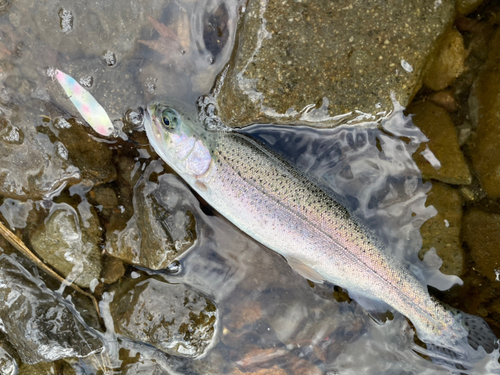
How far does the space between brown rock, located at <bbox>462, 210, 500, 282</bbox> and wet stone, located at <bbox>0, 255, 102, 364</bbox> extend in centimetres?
383

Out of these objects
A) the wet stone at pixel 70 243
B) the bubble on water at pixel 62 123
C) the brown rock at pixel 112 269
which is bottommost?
the brown rock at pixel 112 269

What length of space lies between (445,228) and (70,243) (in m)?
3.62

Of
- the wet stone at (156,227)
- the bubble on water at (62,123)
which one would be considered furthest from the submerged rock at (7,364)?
the bubble on water at (62,123)

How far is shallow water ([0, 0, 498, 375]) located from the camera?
108 inches

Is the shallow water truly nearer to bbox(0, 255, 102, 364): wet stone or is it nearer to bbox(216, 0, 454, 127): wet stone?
bbox(0, 255, 102, 364): wet stone

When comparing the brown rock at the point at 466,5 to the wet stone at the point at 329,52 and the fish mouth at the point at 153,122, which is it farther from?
the fish mouth at the point at 153,122

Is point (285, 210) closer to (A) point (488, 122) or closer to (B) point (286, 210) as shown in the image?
(B) point (286, 210)

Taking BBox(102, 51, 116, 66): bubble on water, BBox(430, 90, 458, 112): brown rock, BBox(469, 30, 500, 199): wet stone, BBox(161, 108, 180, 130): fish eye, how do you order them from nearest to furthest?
BBox(161, 108, 180, 130): fish eye, BBox(469, 30, 500, 199): wet stone, BBox(102, 51, 116, 66): bubble on water, BBox(430, 90, 458, 112): brown rock

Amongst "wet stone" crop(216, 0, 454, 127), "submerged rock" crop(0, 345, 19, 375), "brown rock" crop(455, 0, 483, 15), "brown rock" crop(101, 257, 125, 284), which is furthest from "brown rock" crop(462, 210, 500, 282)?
"submerged rock" crop(0, 345, 19, 375)

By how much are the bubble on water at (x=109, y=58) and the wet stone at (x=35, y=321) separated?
219cm

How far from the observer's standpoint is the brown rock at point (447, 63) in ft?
9.09

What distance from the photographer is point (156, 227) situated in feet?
→ 9.39

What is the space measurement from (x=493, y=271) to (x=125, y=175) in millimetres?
3675

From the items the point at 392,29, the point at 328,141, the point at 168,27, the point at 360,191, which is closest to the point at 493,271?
the point at 360,191
